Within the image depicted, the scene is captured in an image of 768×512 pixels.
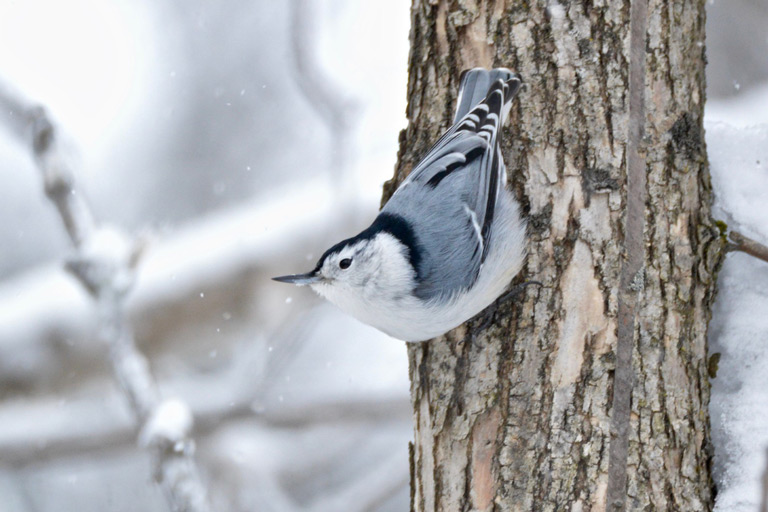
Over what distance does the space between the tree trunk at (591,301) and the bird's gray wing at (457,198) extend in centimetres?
6

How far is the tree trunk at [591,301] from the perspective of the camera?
1.30 m

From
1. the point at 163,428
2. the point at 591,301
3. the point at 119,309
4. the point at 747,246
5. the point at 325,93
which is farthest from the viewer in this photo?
A: the point at 325,93

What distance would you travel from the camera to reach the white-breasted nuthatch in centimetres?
142

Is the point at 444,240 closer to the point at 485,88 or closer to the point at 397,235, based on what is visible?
the point at 397,235

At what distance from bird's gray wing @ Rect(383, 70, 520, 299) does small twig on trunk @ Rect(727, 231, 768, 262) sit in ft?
1.61

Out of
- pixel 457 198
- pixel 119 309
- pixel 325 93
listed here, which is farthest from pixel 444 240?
pixel 325 93

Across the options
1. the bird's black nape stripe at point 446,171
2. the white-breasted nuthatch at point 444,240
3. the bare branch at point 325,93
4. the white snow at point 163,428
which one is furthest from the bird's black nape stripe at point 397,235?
the bare branch at point 325,93

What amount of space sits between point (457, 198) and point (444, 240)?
10cm

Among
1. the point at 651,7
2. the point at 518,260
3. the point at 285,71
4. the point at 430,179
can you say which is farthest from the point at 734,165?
the point at 285,71

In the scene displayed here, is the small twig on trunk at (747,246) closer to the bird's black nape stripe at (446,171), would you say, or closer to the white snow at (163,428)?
the bird's black nape stripe at (446,171)

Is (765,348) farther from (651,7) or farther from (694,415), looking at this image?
(651,7)

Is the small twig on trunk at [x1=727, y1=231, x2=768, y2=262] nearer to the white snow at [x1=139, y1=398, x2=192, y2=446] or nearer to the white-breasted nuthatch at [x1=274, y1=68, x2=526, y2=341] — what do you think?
the white-breasted nuthatch at [x1=274, y1=68, x2=526, y2=341]

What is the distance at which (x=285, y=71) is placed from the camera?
376cm

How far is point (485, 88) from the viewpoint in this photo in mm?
1461
